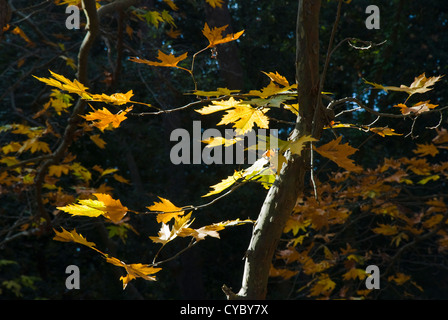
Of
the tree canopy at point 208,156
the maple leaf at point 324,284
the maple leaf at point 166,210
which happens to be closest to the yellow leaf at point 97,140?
the tree canopy at point 208,156

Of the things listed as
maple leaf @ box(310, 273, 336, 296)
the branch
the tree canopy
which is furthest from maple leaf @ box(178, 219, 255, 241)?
maple leaf @ box(310, 273, 336, 296)

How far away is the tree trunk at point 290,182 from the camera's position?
1.12 meters

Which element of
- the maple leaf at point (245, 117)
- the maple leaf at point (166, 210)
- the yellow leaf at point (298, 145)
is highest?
the maple leaf at point (245, 117)

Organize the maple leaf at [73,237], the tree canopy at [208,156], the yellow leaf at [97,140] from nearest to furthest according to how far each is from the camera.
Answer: the maple leaf at [73,237]
the yellow leaf at [97,140]
the tree canopy at [208,156]

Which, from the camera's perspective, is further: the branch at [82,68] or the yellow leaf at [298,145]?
the branch at [82,68]

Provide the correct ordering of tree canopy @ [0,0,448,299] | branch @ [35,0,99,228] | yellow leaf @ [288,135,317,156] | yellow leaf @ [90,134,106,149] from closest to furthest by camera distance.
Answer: yellow leaf @ [288,135,317,156]
branch @ [35,0,99,228]
yellow leaf @ [90,134,106,149]
tree canopy @ [0,0,448,299]

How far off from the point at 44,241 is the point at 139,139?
1787mm

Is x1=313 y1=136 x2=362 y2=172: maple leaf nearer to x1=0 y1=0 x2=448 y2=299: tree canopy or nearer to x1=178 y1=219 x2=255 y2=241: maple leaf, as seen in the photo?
x1=178 y1=219 x2=255 y2=241: maple leaf

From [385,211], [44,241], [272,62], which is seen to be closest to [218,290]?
[44,241]

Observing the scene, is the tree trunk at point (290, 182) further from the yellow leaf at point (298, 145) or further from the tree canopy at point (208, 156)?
the tree canopy at point (208, 156)

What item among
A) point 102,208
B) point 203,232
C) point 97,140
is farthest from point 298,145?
point 97,140

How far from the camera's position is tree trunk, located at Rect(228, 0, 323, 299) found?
1124 millimetres

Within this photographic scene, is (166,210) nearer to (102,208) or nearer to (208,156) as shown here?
(102,208)
